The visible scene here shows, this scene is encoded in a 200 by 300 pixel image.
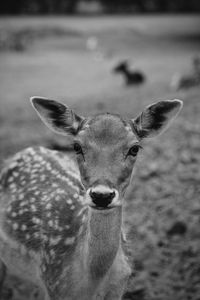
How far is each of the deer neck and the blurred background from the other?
0.52 metres

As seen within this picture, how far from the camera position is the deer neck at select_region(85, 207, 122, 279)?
2.98m

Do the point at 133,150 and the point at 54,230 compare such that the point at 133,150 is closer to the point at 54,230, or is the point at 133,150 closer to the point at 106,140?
the point at 106,140

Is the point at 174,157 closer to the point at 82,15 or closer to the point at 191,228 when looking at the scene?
the point at 191,228

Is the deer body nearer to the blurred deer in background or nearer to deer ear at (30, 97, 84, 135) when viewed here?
deer ear at (30, 97, 84, 135)

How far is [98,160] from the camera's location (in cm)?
279

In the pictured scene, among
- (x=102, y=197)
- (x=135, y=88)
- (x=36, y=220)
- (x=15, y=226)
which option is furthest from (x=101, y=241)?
(x=135, y=88)

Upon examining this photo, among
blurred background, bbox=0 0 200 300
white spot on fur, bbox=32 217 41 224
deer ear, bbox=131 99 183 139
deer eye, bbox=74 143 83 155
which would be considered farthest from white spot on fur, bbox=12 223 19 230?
deer ear, bbox=131 99 183 139

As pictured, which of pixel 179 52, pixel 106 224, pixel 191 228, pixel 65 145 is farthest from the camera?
pixel 179 52

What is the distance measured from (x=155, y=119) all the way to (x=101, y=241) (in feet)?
2.80

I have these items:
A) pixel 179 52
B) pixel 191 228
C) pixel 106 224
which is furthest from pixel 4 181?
pixel 179 52

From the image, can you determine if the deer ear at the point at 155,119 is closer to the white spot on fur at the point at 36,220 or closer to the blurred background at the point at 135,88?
the blurred background at the point at 135,88

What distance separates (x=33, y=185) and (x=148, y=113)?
1.22 metres

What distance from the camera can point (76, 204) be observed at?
3.63 metres

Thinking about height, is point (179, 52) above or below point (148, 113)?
below
